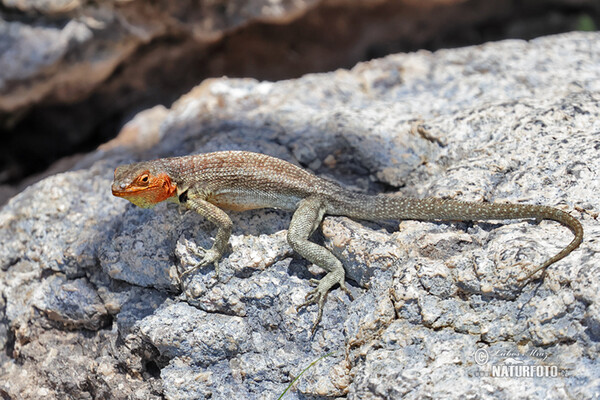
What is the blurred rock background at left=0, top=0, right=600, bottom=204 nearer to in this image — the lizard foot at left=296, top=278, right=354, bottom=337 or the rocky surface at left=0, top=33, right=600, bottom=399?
the rocky surface at left=0, top=33, right=600, bottom=399

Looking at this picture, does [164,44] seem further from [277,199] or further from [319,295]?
[319,295]

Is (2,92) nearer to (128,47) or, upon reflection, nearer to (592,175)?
(128,47)

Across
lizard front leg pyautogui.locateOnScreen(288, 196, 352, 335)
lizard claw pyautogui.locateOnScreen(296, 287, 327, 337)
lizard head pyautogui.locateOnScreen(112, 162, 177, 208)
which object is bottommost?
lizard claw pyautogui.locateOnScreen(296, 287, 327, 337)

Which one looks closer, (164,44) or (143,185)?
(143,185)

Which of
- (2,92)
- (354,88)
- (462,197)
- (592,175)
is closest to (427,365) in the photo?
(462,197)
